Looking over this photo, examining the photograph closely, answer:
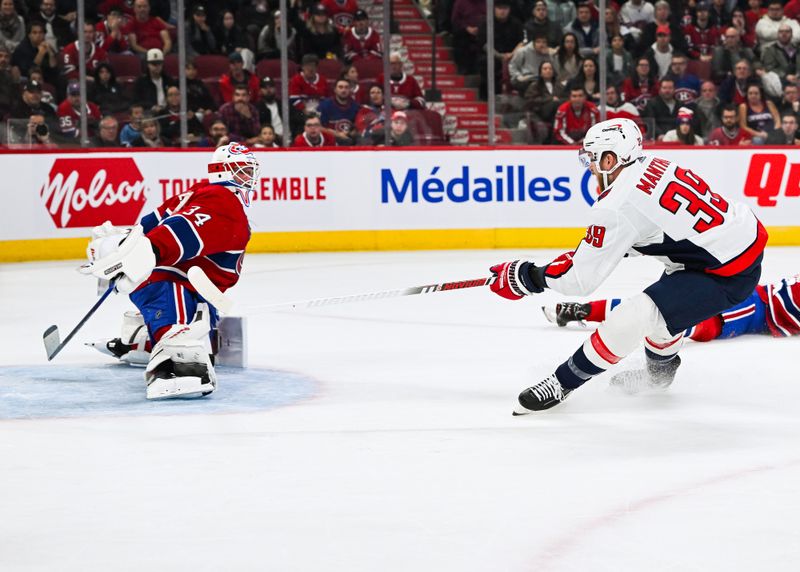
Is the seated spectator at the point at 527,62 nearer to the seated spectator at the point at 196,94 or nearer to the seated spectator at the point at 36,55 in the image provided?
the seated spectator at the point at 196,94

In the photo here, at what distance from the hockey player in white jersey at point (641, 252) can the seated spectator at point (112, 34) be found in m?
6.03

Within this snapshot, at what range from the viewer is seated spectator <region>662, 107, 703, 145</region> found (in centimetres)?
984

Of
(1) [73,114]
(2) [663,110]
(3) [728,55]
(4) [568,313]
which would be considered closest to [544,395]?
(4) [568,313]

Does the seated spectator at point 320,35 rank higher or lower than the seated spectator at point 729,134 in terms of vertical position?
higher

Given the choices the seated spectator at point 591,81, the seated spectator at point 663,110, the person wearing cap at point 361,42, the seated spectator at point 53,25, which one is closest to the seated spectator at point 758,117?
the seated spectator at point 663,110

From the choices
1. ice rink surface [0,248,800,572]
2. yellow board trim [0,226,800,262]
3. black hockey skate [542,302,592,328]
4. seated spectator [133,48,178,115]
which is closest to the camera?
ice rink surface [0,248,800,572]

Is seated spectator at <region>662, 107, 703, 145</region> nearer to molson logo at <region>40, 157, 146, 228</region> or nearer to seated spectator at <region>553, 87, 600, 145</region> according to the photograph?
seated spectator at <region>553, 87, 600, 145</region>

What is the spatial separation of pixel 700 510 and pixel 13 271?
20.4 ft

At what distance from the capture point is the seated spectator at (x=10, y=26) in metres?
9.24

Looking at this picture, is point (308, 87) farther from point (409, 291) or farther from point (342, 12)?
point (409, 291)

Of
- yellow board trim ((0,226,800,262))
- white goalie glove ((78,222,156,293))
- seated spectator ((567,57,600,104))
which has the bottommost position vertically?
yellow board trim ((0,226,800,262))

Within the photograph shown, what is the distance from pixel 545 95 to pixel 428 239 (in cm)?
145

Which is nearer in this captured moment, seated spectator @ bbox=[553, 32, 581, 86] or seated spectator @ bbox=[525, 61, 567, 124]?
seated spectator @ bbox=[525, 61, 567, 124]

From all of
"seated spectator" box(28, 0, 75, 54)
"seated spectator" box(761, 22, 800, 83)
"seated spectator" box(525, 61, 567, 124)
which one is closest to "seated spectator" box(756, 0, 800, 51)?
"seated spectator" box(761, 22, 800, 83)
